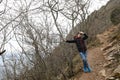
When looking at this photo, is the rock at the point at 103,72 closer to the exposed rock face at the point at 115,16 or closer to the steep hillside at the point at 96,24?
the steep hillside at the point at 96,24

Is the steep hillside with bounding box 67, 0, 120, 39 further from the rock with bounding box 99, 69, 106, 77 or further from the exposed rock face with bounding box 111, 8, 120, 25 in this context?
the rock with bounding box 99, 69, 106, 77

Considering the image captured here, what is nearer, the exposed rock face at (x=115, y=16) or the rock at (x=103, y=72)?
the rock at (x=103, y=72)

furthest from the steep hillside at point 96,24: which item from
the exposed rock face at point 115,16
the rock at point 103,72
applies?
the rock at point 103,72

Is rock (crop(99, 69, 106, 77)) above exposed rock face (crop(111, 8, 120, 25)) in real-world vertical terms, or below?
below

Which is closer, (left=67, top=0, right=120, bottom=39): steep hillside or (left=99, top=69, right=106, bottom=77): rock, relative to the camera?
(left=99, top=69, right=106, bottom=77): rock

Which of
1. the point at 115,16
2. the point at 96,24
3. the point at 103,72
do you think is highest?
the point at 115,16

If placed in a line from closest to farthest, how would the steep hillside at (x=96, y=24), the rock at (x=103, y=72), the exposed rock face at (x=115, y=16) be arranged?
the rock at (x=103, y=72)
the steep hillside at (x=96, y=24)
the exposed rock face at (x=115, y=16)

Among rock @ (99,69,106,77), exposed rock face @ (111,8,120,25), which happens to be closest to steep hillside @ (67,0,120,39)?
exposed rock face @ (111,8,120,25)

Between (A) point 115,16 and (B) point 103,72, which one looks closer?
(B) point 103,72

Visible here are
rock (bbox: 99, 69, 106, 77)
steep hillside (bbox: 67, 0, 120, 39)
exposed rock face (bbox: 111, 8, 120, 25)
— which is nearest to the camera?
rock (bbox: 99, 69, 106, 77)

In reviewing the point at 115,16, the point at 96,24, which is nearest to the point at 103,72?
the point at 115,16

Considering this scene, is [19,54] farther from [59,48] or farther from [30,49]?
[59,48]

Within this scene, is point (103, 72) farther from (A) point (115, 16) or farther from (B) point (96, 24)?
(B) point (96, 24)

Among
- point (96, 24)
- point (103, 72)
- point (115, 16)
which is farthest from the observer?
point (96, 24)
